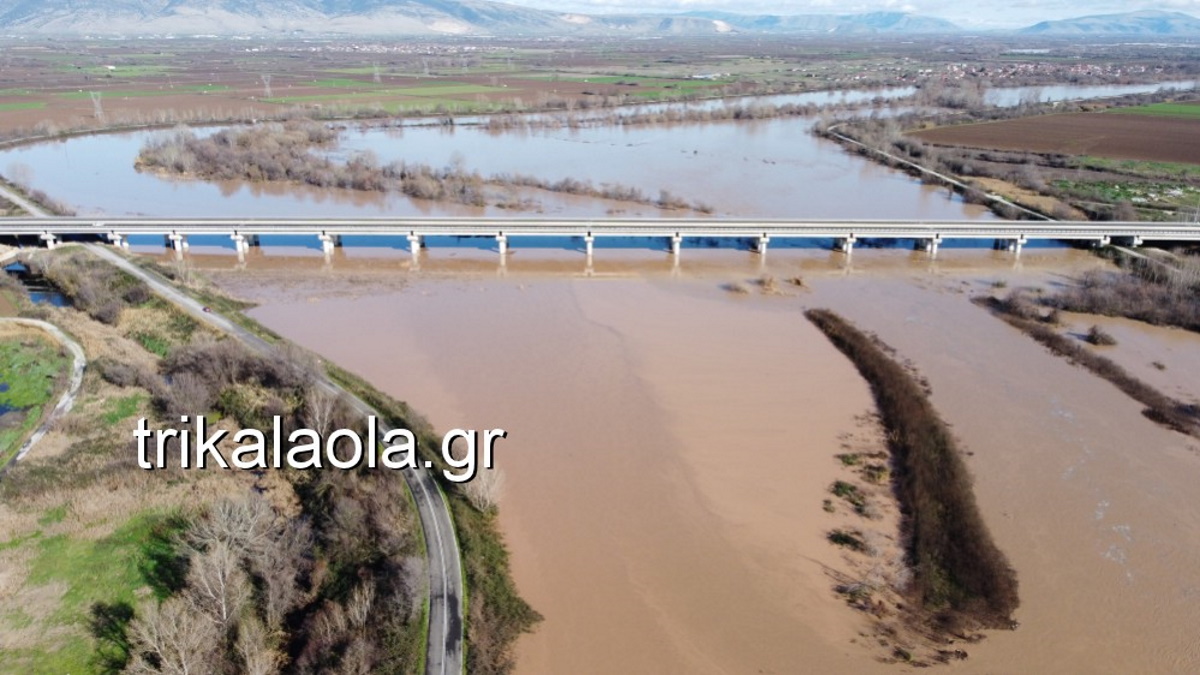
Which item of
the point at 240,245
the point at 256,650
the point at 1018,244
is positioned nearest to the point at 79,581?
the point at 256,650

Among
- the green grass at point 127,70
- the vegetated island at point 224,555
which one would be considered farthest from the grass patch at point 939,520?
the green grass at point 127,70

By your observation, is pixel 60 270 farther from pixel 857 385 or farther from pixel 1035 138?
pixel 1035 138

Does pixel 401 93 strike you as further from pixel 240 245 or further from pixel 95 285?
pixel 95 285

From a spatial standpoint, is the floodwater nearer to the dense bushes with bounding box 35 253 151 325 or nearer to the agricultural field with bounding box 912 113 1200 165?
the dense bushes with bounding box 35 253 151 325

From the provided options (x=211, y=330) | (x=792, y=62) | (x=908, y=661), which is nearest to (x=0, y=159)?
(x=211, y=330)

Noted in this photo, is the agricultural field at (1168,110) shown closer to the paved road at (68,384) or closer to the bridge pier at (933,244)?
the bridge pier at (933,244)

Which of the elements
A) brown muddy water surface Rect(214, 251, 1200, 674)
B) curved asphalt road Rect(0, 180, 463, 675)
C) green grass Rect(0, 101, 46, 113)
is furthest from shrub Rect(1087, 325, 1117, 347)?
green grass Rect(0, 101, 46, 113)
